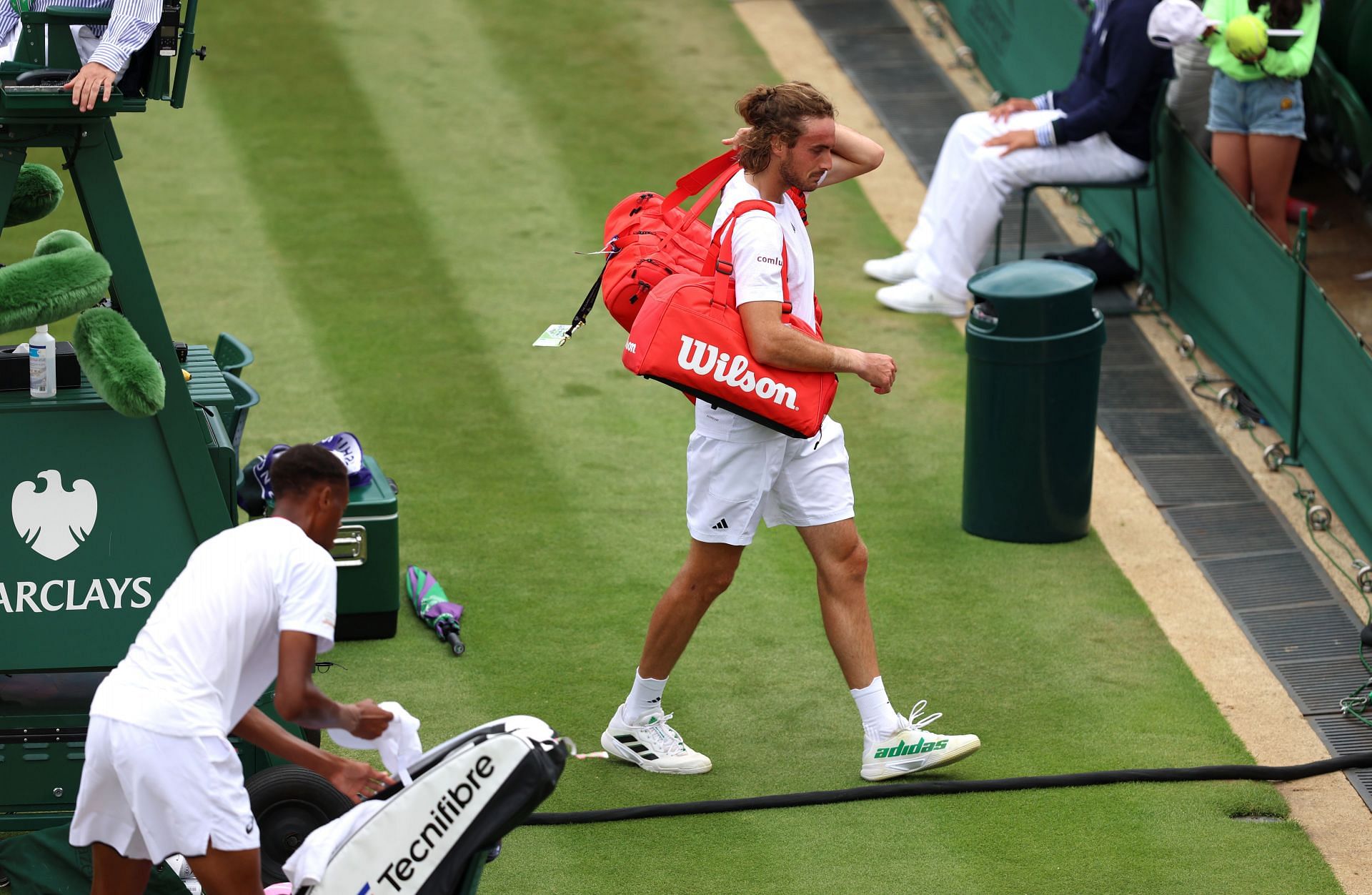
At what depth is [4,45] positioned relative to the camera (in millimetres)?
5773

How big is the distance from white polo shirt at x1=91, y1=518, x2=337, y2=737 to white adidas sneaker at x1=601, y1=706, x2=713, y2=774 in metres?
1.98

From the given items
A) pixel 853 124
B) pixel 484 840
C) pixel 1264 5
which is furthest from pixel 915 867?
pixel 853 124

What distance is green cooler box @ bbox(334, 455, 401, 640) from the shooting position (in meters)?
7.18

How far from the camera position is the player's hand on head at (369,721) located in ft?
15.5

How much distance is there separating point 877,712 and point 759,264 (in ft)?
5.37

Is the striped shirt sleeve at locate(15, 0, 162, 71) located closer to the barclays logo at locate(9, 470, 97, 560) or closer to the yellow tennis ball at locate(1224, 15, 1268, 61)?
the barclays logo at locate(9, 470, 97, 560)

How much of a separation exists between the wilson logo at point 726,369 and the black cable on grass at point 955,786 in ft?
4.59

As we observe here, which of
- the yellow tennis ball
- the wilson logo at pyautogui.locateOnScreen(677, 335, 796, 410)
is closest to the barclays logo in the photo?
the wilson logo at pyautogui.locateOnScreen(677, 335, 796, 410)

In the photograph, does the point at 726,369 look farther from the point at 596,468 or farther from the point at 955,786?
the point at 596,468

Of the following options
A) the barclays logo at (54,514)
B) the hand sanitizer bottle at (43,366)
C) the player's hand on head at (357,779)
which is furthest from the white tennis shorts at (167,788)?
the hand sanitizer bottle at (43,366)

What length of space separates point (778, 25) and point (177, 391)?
10002 mm

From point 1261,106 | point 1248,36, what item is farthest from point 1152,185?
point 1248,36

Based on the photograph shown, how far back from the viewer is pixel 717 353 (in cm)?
591

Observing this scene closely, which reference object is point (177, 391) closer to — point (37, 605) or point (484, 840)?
point (37, 605)
